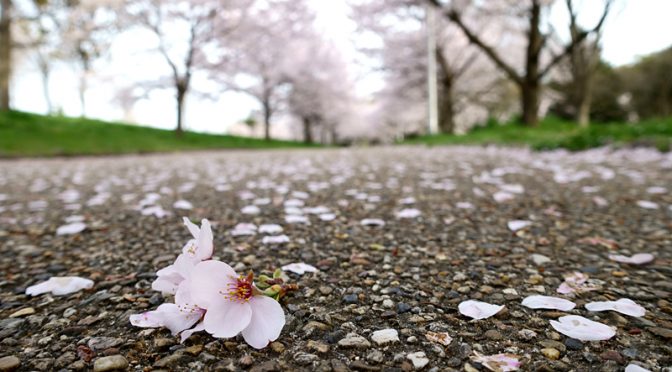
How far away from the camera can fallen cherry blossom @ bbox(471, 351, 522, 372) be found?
34.9 inches

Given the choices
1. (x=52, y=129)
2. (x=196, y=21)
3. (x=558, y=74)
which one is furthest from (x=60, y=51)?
(x=558, y=74)

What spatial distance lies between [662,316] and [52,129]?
15341 mm

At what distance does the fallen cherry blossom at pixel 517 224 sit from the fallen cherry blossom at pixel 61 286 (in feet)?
6.53

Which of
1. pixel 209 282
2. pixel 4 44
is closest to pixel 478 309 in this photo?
pixel 209 282

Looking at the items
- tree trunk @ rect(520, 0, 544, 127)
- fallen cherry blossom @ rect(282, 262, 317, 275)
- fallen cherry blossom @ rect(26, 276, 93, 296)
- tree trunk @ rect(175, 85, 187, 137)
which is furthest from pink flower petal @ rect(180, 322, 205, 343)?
tree trunk @ rect(175, 85, 187, 137)

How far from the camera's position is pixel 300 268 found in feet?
4.91

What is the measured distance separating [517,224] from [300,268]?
51.9 inches

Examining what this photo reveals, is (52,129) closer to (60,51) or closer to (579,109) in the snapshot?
(60,51)

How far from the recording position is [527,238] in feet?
6.27

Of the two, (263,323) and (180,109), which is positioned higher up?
(180,109)

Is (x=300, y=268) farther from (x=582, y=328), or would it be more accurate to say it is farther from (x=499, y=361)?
(x=582, y=328)

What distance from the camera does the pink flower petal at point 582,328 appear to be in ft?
3.27

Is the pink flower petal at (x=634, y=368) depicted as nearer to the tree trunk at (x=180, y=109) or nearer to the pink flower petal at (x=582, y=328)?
the pink flower petal at (x=582, y=328)

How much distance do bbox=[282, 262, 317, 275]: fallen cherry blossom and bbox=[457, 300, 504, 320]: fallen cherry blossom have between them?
0.58 meters
